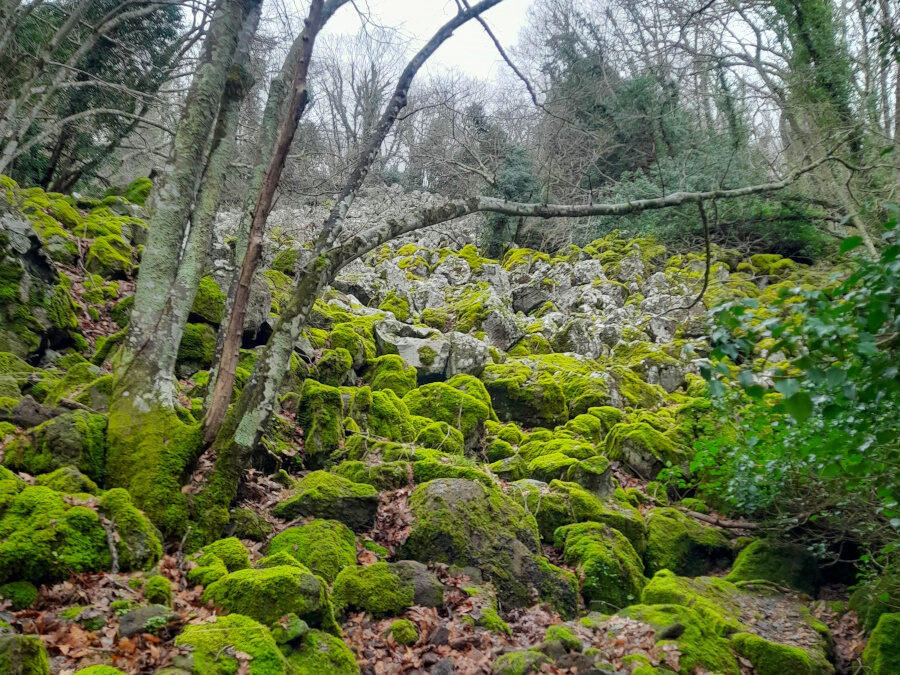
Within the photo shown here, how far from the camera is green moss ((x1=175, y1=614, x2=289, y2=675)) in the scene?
3.08 metres

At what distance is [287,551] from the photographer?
4.90 m

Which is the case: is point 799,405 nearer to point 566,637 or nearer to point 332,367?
point 566,637

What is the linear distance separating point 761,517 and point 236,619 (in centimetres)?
782

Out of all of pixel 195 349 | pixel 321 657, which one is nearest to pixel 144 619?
pixel 321 657

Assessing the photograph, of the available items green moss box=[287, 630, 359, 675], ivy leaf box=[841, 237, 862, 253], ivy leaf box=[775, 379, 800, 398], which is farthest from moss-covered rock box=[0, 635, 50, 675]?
ivy leaf box=[841, 237, 862, 253]

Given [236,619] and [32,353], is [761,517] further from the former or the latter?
[32,353]

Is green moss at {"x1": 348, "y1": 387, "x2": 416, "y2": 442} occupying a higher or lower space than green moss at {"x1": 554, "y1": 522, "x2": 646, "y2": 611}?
higher

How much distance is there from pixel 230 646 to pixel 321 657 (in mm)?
726

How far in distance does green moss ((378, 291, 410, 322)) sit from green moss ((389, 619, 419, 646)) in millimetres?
10892

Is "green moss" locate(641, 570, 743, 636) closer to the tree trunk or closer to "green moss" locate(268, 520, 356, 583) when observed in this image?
"green moss" locate(268, 520, 356, 583)

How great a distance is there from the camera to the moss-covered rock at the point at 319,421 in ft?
23.5

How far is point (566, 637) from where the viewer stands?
15.0 feet

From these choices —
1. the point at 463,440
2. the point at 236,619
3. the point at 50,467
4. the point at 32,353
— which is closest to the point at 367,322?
the point at 463,440

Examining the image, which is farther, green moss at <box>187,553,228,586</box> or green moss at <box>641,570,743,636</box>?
green moss at <box>641,570,743,636</box>
